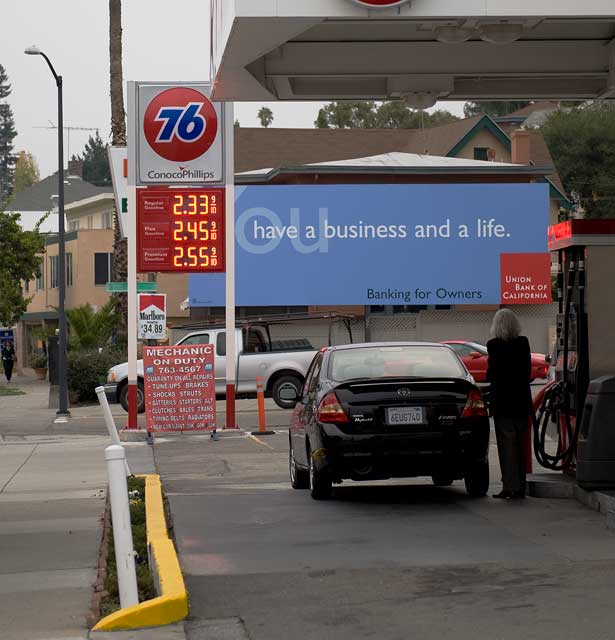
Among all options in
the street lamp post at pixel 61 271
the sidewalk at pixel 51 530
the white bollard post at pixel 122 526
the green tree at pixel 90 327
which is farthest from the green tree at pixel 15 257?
the white bollard post at pixel 122 526

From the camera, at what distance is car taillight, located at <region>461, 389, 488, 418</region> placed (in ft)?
39.6

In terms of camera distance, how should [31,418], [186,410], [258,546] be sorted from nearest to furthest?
[258,546]
[186,410]
[31,418]

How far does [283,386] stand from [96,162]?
134959 millimetres

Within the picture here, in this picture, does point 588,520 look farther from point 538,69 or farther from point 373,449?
point 538,69

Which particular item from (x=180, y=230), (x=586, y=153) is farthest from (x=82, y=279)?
(x=180, y=230)

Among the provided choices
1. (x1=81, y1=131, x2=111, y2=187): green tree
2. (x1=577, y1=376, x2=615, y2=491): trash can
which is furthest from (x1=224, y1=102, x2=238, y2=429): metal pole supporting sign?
(x1=81, y1=131, x2=111, y2=187): green tree

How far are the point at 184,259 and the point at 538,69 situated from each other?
9806 millimetres

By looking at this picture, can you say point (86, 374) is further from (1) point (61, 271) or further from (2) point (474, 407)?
(2) point (474, 407)

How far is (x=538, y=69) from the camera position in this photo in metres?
14.0

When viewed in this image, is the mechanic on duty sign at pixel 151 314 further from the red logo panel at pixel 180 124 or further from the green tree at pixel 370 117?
the green tree at pixel 370 117

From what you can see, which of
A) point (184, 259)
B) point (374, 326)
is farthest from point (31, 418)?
point (374, 326)

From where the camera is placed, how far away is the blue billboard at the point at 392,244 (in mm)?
47125

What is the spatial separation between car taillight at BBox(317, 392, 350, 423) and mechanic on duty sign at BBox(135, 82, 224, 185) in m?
11.0

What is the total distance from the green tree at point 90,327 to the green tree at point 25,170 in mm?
117555
